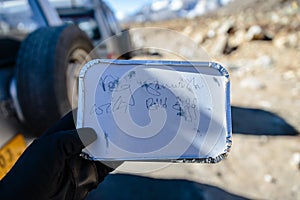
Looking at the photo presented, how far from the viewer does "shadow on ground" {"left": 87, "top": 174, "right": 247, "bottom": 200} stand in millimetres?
2086

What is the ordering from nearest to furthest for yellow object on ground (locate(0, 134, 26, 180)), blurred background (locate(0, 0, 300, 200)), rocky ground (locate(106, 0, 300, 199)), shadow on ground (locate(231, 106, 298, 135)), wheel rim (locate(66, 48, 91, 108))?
1. yellow object on ground (locate(0, 134, 26, 180))
2. blurred background (locate(0, 0, 300, 200))
3. wheel rim (locate(66, 48, 91, 108))
4. rocky ground (locate(106, 0, 300, 199))
5. shadow on ground (locate(231, 106, 298, 135))

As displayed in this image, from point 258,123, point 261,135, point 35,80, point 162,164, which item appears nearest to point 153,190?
point 162,164

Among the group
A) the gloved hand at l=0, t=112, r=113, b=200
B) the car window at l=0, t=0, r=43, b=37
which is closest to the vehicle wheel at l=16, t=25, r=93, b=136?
the gloved hand at l=0, t=112, r=113, b=200

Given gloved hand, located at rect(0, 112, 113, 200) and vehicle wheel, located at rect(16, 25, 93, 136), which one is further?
vehicle wheel, located at rect(16, 25, 93, 136)

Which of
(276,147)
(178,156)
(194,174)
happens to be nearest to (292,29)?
(276,147)

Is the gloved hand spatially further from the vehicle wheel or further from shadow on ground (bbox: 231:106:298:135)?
shadow on ground (bbox: 231:106:298:135)

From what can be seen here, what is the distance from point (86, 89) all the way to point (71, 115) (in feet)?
0.70

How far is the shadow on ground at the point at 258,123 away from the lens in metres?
3.06

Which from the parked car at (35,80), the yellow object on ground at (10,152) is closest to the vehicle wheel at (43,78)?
the parked car at (35,80)

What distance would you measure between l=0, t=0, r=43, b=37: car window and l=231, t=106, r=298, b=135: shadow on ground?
2452mm

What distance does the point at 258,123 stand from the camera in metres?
3.27

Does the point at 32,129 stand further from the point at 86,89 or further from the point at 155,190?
the point at 155,190

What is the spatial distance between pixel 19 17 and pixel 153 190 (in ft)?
6.60

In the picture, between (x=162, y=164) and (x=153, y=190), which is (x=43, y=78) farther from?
(x=153, y=190)
